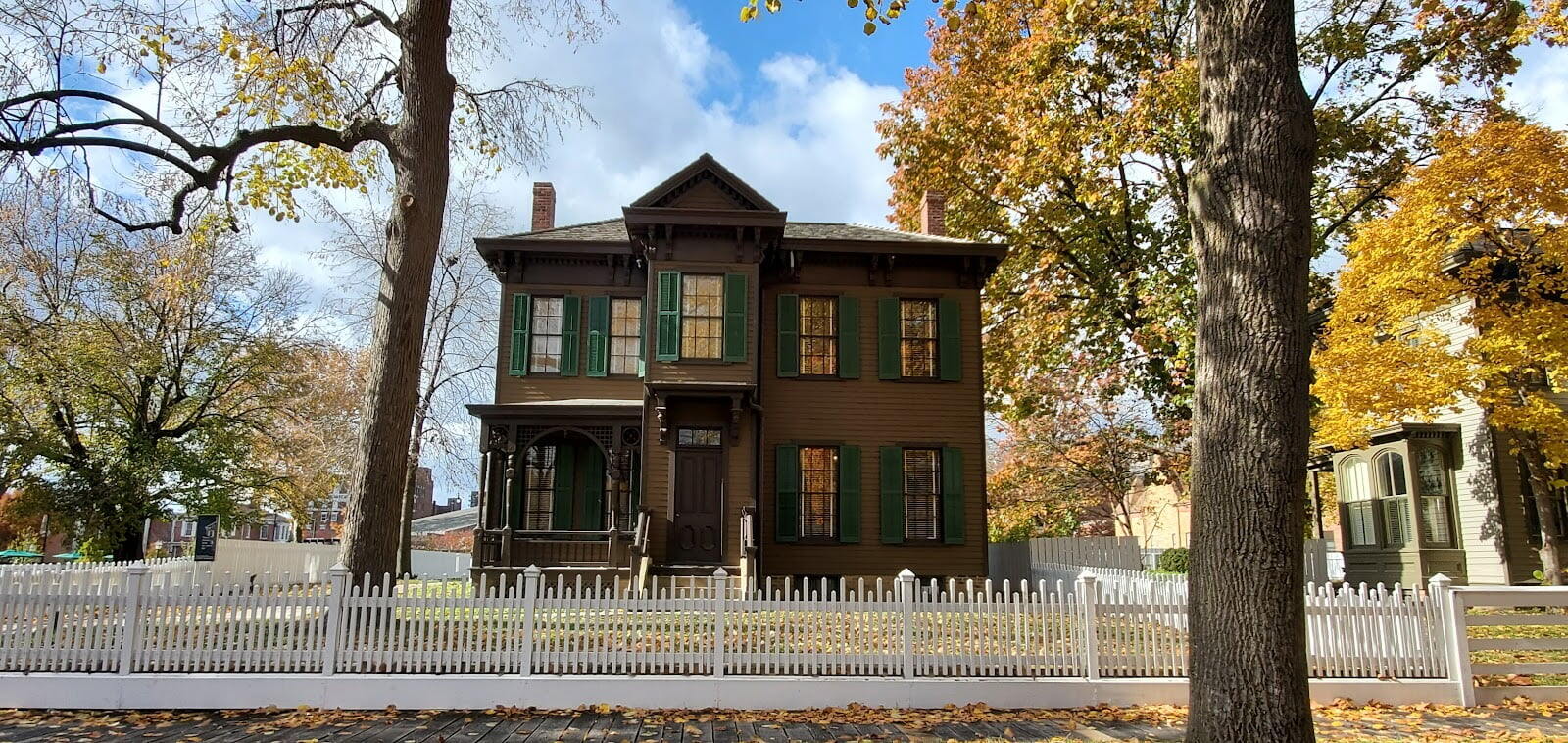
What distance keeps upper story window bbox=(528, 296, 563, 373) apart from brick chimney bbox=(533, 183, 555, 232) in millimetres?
2603

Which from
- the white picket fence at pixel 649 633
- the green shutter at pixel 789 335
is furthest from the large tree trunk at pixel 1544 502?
the green shutter at pixel 789 335

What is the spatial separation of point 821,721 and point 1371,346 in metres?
12.4

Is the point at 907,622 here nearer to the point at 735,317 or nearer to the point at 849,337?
the point at 735,317

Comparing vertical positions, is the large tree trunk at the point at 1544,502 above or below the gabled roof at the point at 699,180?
below

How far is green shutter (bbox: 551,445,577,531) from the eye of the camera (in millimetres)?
17375

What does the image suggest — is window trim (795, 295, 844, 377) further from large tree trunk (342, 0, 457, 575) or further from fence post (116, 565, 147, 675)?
fence post (116, 565, 147, 675)

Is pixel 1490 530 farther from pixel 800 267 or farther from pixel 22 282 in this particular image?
pixel 22 282

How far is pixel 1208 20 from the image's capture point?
18.0 ft

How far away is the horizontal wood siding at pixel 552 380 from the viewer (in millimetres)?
17609

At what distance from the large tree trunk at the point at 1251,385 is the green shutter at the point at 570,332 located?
1386 centimetres

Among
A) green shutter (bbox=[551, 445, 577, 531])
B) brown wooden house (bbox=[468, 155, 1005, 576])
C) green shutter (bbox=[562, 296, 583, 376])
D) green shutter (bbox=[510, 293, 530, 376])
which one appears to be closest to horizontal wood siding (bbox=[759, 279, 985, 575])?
brown wooden house (bbox=[468, 155, 1005, 576])

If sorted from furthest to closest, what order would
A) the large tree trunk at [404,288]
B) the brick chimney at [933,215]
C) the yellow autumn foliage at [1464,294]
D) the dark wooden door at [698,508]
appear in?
the brick chimney at [933,215]
the dark wooden door at [698,508]
the yellow autumn foliage at [1464,294]
the large tree trunk at [404,288]

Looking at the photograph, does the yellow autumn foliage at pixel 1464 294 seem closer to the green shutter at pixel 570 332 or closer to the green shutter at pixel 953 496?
the green shutter at pixel 953 496

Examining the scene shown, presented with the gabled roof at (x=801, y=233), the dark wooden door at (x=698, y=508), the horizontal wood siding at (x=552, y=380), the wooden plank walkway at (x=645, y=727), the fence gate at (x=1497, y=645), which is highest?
the gabled roof at (x=801, y=233)
